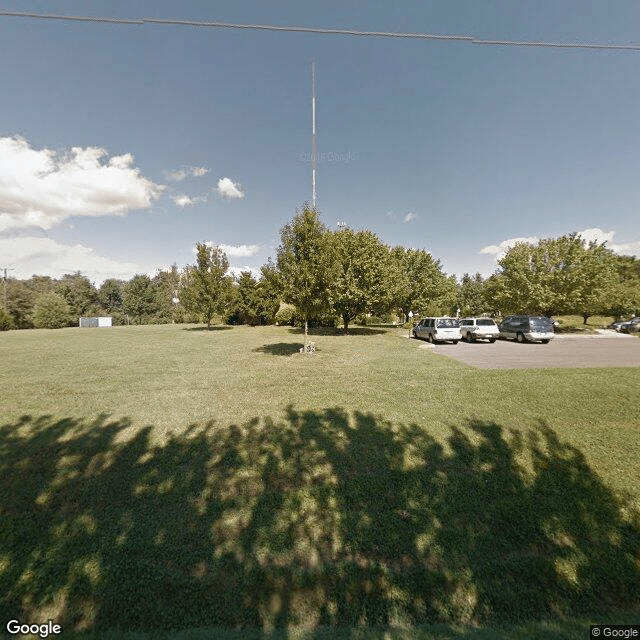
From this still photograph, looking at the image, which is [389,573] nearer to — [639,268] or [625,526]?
[625,526]

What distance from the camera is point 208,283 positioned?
3136cm

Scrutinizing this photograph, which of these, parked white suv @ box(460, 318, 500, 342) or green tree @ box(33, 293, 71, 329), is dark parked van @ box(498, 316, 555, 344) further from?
green tree @ box(33, 293, 71, 329)

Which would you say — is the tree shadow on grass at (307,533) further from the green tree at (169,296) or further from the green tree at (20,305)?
the green tree at (20,305)

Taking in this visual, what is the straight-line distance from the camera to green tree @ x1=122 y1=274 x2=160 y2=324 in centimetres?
6247

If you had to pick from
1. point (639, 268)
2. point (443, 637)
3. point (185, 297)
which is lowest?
point (443, 637)

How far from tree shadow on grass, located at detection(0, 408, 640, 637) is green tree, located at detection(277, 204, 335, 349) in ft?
28.9

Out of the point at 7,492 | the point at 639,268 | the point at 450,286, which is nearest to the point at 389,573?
the point at 7,492

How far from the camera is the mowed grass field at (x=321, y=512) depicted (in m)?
2.64

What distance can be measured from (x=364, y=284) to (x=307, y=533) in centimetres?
2137

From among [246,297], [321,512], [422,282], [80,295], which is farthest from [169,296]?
[321,512]

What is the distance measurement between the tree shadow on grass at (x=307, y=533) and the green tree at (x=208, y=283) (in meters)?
27.6

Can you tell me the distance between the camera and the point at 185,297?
3216cm

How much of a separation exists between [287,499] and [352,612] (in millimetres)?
1477

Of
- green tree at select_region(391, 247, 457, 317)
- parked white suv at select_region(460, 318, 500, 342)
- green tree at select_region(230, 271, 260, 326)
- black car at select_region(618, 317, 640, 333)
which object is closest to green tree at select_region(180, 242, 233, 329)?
green tree at select_region(230, 271, 260, 326)
